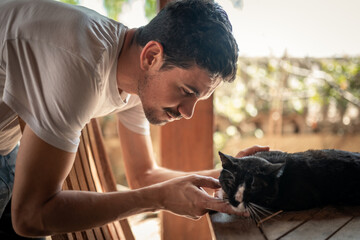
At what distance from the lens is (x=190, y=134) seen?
184cm

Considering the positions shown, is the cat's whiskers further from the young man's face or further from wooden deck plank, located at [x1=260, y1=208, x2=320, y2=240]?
the young man's face

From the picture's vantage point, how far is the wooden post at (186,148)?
1.82 metres

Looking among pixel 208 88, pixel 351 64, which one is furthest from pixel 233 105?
pixel 208 88

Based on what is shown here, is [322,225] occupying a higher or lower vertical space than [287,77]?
lower

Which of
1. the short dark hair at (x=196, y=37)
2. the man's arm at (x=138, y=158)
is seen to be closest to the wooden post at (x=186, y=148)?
the man's arm at (x=138, y=158)

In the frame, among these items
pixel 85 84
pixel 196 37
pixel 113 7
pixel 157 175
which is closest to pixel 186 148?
pixel 157 175

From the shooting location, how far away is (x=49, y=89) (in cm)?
89

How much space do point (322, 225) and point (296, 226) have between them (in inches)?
3.0

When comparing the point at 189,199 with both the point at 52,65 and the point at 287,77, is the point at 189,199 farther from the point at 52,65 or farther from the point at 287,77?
the point at 287,77

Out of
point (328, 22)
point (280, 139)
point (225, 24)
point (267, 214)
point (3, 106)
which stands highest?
point (328, 22)

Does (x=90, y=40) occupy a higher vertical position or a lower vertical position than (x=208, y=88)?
higher

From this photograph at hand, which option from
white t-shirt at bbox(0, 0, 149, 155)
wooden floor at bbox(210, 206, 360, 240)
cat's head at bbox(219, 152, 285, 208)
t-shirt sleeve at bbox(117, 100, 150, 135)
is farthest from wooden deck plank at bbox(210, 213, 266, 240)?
t-shirt sleeve at bbox(117, 100, 150, 135)

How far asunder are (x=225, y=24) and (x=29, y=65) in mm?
621

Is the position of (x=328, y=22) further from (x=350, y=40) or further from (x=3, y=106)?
(x=3, y=106)
